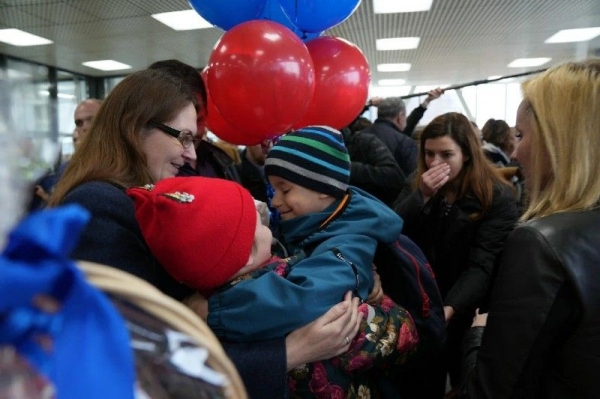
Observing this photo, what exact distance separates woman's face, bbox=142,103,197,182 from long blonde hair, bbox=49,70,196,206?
0.02m

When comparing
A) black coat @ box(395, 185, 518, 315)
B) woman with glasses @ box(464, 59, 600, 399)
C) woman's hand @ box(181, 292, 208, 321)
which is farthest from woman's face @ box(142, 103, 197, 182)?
black coat @ box(395, 185, 518, 315)

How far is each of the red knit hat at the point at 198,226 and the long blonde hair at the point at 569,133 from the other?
23.3 inches

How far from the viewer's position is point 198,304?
936 millimetres

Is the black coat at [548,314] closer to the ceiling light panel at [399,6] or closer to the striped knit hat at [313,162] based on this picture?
the striped knit hat at [313,162]

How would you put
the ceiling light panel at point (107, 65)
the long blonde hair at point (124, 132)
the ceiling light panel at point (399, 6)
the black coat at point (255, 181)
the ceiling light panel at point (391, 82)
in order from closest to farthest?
the long blonde hair at point (124, 132)
the black coat at point (255, 181)
the ceiling light panel at point (399, 6)
the ceiling light panel at point (107, 65)
the ceiling light panel at point (391, 82)

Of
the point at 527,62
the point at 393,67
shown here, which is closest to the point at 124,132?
the point at 393,67

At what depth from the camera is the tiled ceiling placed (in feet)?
A: 17.7

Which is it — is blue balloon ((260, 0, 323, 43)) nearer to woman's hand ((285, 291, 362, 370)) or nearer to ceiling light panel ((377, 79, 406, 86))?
woman's hand ((285, 291, 362, 370))

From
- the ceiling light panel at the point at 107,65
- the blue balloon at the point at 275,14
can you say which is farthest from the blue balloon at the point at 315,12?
the ceiling light panel at the point at 107,65

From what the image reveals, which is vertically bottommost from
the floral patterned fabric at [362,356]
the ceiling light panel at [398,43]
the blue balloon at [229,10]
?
the floral patterned fabric at [362,356]

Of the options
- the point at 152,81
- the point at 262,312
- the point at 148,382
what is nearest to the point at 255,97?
the point at 152,81

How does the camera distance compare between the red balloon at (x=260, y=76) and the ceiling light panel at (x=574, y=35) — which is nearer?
the red balloon at (x=260, y=76)

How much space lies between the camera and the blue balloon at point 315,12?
6.44 ft

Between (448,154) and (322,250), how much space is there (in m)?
1.09
